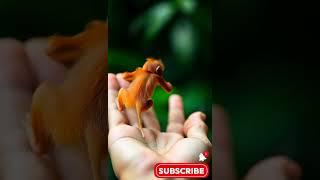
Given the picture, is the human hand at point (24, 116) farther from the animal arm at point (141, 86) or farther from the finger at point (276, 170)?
the finger at point (276, 170)

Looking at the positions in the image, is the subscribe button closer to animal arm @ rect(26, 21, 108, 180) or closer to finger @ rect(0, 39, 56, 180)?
animal arm @ rect(26, 21, 108, 180)

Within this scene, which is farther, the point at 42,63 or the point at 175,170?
the point at 42,63

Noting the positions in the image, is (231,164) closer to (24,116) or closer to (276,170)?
(276,170)

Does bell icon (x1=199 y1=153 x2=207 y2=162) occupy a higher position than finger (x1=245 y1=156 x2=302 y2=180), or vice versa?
bell icon (x1=199 y1=153 x2=207 y2=162)

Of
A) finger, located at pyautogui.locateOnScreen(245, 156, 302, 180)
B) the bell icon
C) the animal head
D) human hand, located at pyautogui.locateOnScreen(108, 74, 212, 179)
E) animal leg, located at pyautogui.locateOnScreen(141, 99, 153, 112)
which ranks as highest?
the animal head

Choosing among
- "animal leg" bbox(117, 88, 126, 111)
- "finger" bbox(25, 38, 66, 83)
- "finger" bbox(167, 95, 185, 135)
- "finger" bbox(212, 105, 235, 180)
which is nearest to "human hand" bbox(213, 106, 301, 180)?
"finger" bbox(212, 105, 235, 180)

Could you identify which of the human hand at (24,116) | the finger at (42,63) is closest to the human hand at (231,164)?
the human hand at (24,116)

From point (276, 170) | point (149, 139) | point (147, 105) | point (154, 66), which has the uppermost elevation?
point (154, 66)

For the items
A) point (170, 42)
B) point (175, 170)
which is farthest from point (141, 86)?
→ point (175, 170)
